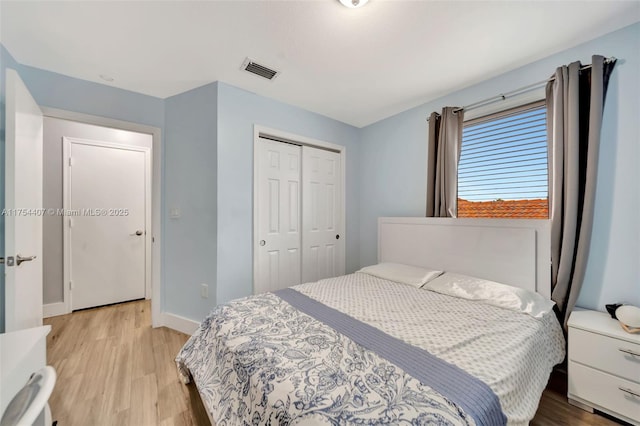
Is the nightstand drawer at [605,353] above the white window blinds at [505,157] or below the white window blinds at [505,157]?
below

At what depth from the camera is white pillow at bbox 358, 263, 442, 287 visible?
7.20 feet

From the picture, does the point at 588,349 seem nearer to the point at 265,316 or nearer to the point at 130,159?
the point at 265,316

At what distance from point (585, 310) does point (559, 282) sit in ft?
0.81

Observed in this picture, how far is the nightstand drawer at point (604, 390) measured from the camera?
55.0 inches

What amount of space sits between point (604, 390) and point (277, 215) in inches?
108

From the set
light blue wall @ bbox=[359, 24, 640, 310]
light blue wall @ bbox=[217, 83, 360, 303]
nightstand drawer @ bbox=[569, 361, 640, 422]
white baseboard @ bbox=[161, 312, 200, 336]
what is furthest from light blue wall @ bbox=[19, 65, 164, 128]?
nightstand drawer @ bbox=[569, 361, 640, 422]

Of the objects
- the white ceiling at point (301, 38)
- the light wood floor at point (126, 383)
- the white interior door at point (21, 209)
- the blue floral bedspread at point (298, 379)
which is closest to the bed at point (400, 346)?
the blue floral bedspread at point (298, 379)

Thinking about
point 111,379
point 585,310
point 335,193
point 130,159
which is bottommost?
point 111,379

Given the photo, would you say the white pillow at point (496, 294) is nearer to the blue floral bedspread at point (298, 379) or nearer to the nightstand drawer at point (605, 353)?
the nightstand drawer at point (605, 353)

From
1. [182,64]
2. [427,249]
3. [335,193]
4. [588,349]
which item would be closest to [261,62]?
[182,64]

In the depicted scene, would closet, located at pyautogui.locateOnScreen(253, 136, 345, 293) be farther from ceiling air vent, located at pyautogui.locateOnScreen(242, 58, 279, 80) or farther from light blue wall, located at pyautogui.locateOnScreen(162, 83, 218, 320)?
ceiling air vent, located at pyautogui.locateOnScreen(242, 58, 279, 80)

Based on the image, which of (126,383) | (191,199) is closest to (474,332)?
(126,383)

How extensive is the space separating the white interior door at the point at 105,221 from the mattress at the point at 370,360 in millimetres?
2403

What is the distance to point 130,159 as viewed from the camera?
3.45 metres
